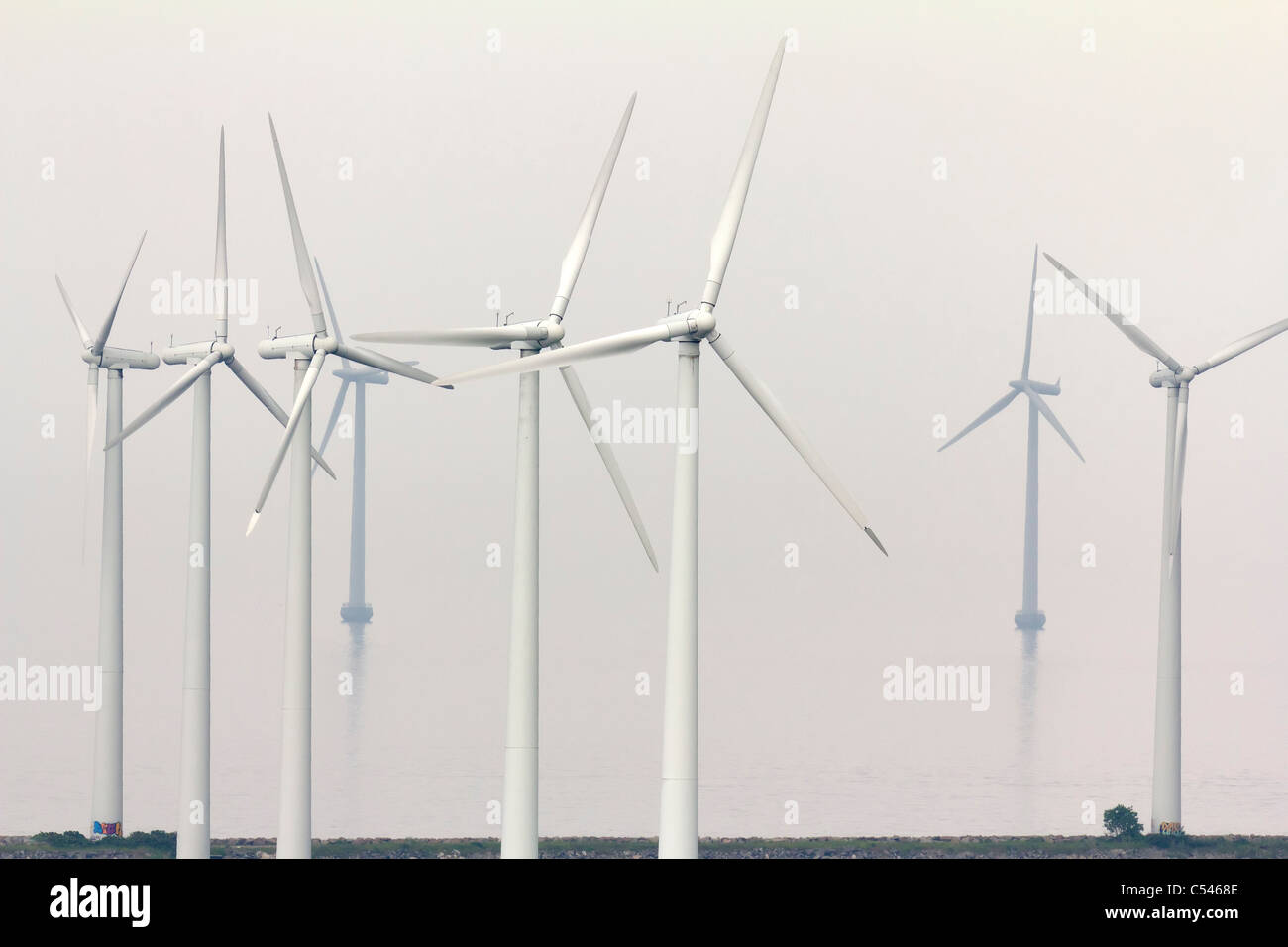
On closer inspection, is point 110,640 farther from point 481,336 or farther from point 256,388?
point 481,336

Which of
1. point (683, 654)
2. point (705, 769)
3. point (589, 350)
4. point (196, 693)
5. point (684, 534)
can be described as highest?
point (589, 350)

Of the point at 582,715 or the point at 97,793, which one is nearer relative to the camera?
the point at 97,793

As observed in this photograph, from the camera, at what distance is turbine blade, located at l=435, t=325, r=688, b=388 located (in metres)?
43.4

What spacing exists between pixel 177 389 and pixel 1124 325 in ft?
94.5

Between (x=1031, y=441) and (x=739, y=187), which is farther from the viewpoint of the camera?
(x=1031, y=441)

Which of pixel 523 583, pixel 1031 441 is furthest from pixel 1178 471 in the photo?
pixel 1031 441

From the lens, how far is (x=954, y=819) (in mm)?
80875

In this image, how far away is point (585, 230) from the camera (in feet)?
162

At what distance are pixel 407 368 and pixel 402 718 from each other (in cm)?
7942

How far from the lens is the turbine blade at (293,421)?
160 feet

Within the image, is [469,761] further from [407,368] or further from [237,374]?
[407,368]
